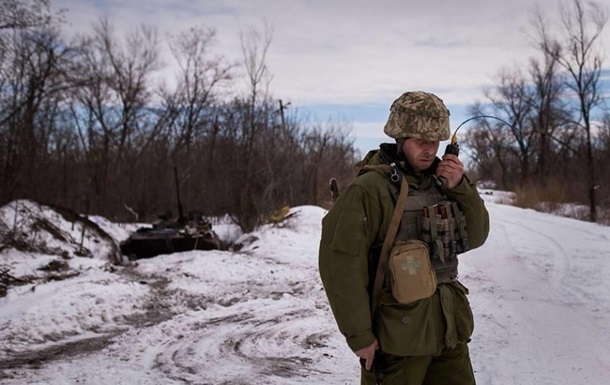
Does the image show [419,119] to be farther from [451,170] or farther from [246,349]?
[246,349]

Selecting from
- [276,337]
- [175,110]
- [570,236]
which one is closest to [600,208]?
[570,236]

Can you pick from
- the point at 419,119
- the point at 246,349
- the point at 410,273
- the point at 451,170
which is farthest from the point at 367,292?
Result: the point at 246,349

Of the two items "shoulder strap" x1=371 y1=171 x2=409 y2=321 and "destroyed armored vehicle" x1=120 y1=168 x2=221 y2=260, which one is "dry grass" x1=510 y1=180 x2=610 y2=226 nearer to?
"destroyed armored vehicle" x1=120 y1=168 x2=221 y2=260

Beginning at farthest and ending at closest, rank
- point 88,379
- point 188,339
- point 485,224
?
point 188,339
point 88,379
point 485,224

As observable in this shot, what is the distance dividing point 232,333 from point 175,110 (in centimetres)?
2948

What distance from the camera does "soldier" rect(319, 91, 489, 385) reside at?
2541mm

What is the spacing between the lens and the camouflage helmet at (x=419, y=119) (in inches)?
108

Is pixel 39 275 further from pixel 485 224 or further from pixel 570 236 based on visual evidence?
pixel 570 236

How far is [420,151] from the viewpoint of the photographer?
Result: 2775 mm

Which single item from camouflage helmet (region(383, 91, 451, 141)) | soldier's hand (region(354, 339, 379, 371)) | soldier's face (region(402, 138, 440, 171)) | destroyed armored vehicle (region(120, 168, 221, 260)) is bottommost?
destroyed armored vehicle (region(120, 168, 221, 260))

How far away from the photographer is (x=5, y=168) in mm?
14367

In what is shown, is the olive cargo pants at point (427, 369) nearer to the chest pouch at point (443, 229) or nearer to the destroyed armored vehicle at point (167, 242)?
the chest pouch at point (443, 229)

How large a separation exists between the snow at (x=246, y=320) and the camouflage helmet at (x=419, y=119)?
105 inches

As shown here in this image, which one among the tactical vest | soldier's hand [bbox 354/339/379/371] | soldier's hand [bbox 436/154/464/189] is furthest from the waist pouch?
soldier's hand [bbox 436/154/464/189]
